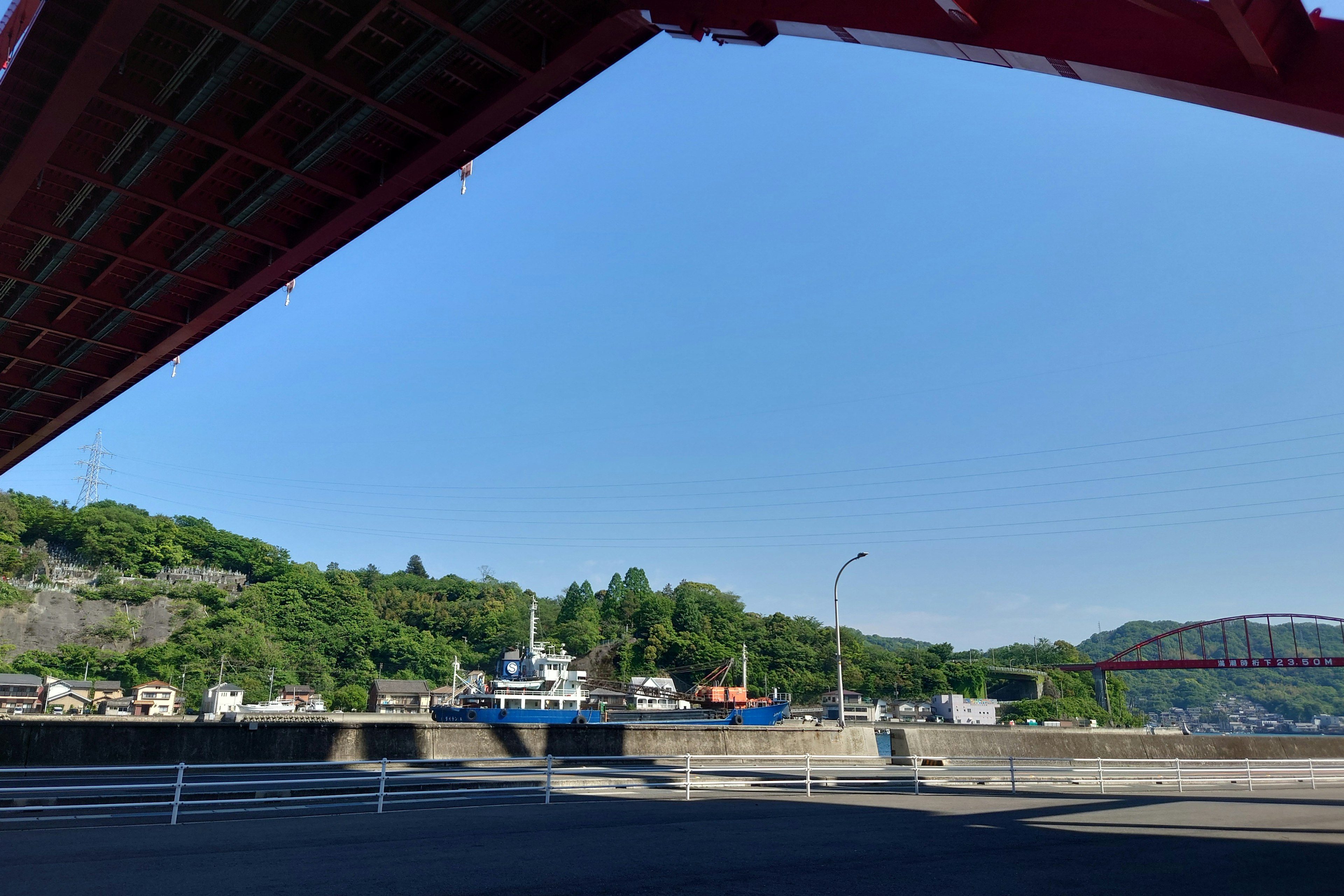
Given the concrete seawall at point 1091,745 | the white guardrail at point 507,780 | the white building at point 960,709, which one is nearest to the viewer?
the white guardrail at point 507,780

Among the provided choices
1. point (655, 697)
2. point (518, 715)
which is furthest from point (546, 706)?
point (655, 697)

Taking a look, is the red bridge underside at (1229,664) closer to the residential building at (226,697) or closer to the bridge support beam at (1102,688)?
the bridge support beam at (1102,688)

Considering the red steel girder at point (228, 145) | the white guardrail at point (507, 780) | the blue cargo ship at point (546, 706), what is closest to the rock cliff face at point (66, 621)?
the blue cargo ship at point (546, 706)

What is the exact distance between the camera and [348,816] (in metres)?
14.4

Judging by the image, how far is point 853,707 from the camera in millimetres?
92938

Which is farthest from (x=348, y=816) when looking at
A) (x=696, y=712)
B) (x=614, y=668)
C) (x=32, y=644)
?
(x=32, y=644)

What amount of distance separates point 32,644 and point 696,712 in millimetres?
119695

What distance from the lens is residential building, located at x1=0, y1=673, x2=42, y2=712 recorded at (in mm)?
91125

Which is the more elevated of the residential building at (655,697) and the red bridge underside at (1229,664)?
the red bridge underside at (1229,664)

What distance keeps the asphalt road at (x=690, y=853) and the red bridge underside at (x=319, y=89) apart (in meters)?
8.64

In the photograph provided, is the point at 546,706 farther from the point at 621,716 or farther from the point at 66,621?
the point at 66,621

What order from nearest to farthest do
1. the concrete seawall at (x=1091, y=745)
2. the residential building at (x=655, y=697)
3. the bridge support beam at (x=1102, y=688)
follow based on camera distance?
the concrete seawall at (x=1091, y=745) < the residential building at (x=655, y=697) < the bridge support beam at (x=1102, y=688)

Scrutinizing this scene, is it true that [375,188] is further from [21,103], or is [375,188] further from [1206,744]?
[1206,744]

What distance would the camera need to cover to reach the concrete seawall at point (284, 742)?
2036 cm
